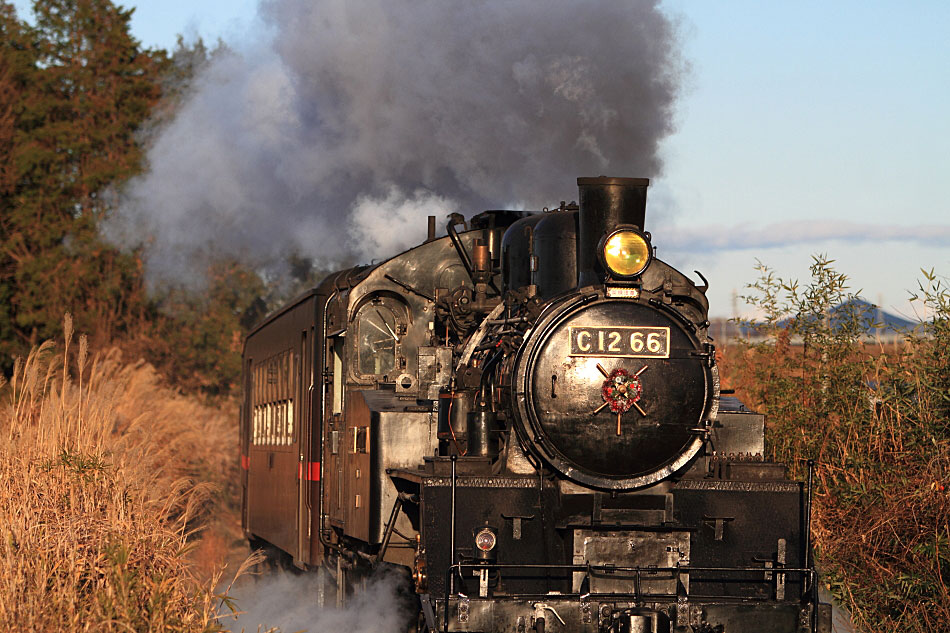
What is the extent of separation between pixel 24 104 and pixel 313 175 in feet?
30.8

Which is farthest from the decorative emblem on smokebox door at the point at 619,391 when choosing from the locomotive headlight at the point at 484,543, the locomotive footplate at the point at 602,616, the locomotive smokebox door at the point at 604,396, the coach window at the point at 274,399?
the coach window at the point at 274,399

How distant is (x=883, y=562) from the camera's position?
8.63m

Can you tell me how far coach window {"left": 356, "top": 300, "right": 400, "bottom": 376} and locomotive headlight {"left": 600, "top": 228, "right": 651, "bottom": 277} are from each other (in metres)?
2.59

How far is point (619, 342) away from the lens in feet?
21.1

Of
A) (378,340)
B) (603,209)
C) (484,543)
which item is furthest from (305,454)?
(603,209)

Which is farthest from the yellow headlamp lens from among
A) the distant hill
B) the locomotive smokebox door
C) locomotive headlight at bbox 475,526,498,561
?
the distant hill

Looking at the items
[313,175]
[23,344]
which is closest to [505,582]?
[313,175]

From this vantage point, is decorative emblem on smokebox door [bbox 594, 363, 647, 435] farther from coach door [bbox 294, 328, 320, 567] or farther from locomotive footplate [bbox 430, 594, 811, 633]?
coach door [bbox 294, 328, 320, 567]

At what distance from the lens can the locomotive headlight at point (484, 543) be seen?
623 cm

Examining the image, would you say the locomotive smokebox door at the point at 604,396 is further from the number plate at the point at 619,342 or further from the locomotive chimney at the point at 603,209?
the locomotive chimney at the point at 603,209

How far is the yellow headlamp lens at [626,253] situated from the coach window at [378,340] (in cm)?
259

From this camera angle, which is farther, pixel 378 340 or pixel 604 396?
pixel 378 340

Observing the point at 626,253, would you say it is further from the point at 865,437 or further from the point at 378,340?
the point at 865,437

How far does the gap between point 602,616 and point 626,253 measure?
71.0 inches
